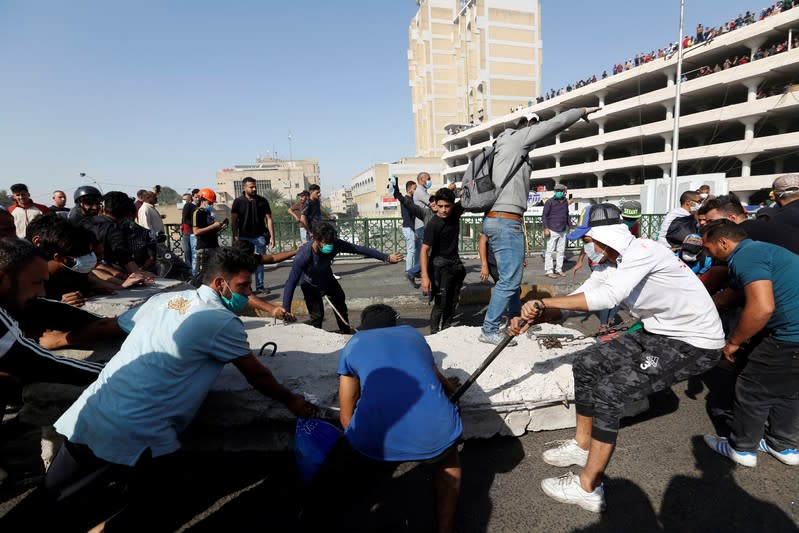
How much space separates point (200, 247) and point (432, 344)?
15.2ft

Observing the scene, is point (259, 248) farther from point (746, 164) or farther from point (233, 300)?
point (746, 164)

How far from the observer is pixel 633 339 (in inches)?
98.6

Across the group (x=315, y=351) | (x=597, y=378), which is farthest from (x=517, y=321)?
(x=315, y=351)

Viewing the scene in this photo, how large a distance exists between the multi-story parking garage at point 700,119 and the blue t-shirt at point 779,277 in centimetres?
2755

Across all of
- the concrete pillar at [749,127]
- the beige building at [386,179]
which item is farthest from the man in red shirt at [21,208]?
the beige building at [386,179]

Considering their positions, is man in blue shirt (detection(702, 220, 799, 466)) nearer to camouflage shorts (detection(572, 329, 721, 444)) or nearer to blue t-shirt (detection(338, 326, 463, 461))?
camouflage shorts (detection(572, 329, 721, 444))

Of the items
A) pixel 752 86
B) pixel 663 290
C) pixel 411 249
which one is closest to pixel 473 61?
pixel 752 86

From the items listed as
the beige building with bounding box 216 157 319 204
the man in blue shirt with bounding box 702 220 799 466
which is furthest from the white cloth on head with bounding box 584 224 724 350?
the beige building with bounding box 216 157 319 204

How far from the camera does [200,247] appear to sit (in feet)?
21.8

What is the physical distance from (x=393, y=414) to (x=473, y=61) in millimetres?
71576

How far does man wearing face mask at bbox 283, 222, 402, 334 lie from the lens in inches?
171

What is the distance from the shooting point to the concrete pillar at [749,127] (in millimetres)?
28109

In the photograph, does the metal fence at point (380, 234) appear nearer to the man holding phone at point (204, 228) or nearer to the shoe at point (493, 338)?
the man holding phone at point (204, 228)

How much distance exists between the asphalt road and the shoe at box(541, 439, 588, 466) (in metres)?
0.06
